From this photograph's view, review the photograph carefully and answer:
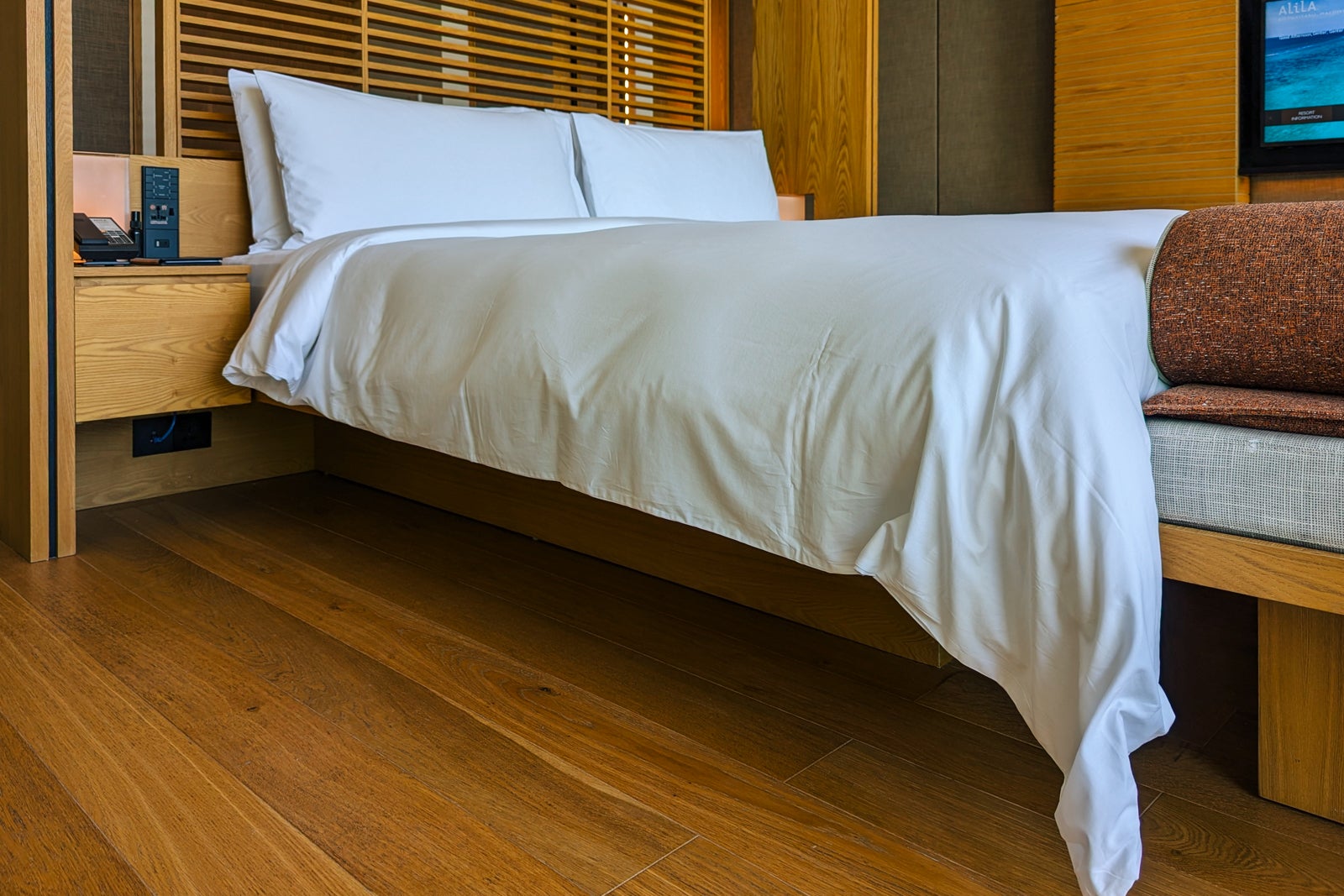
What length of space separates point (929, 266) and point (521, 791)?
2.53 feet

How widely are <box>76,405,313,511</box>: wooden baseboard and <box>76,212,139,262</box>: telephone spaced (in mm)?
420

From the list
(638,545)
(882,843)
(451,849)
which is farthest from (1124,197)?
(451,849)

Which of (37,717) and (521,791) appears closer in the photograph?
(521,791)

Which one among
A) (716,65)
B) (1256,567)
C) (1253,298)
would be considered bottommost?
(1256,567)

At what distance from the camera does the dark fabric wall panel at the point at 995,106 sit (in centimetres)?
369

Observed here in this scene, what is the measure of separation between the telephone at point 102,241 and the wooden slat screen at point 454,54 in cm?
34

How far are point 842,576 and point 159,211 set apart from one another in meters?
1.91

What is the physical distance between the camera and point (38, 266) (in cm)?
207

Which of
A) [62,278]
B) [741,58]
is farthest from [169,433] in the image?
[741,58]

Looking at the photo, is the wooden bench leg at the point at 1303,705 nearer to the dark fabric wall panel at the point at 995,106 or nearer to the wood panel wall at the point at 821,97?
the dark fabric wall panel at the point at 995,106

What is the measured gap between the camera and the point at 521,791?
1.21 meters

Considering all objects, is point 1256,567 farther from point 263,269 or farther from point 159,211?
point 159,211

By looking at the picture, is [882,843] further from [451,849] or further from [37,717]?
[37,717]

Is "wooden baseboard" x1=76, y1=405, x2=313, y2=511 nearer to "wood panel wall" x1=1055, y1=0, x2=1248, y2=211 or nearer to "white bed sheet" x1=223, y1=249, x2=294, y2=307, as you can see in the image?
"white bed sheet" x1=223, y1=249, x2=294, y2=307
